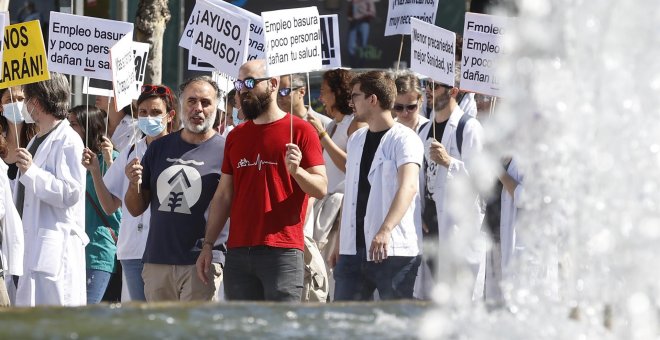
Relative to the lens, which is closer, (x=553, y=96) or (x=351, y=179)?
(x=553, y=96)

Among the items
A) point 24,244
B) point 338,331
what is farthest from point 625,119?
point 24,244

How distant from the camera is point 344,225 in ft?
28.0

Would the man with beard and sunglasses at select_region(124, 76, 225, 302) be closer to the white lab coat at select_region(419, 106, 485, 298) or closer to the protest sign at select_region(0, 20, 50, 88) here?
the protest sign at select_region(0, 20, 50, 88)

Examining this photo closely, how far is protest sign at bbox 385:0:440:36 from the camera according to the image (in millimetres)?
11531

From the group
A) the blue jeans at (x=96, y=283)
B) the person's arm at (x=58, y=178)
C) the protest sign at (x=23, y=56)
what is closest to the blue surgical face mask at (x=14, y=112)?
the protest sign at (x=23, y=56)

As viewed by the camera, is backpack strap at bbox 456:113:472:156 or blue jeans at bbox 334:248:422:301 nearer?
blue jeans at bbox 334:248:422:301

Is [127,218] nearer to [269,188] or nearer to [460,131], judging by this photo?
[269,188]

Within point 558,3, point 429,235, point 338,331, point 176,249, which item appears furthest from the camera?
point 429,235

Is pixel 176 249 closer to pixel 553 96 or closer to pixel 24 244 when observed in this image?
pixel 24 244

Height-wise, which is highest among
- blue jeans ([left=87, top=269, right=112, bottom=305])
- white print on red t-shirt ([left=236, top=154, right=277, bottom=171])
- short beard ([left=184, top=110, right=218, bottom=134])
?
short beard ([left=184, top=110, right=218, bottom=134])

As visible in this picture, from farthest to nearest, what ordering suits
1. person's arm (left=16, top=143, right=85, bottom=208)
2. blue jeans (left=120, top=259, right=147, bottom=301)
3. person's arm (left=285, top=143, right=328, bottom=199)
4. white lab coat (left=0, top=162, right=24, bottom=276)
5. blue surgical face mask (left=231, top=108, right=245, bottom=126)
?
1. blue surgical face mask (left=231, top=108, right=245, bottom=126)
2. blue jeans (left=120, top=259, right=147, bottom=301)
3. person's arm (left=16, top=143, right=85, bottom=208)
4. white lab coat (left=0, top=162, right=24, bottom=276)
5. person's arm (left=285, top=143, right=328, bottom=199)

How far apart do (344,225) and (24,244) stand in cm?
194

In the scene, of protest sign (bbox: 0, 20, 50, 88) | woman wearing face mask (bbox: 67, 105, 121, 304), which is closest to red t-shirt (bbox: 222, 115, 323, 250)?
protest sign (bbox: 0, 20, 50, 88)

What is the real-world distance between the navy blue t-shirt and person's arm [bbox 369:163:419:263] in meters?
1.05
